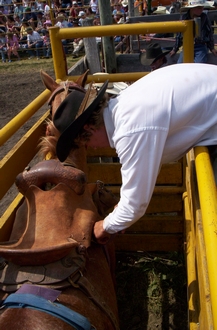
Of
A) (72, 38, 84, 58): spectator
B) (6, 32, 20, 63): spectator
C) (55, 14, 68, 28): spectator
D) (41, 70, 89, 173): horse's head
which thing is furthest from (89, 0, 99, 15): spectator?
(41, 70, 89, 173): horse's head

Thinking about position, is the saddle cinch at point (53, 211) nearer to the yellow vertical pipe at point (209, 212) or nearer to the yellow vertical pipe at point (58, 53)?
the yellow vertical pipe at point (209, 212)

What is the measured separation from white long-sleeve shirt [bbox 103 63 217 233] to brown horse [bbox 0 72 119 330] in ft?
0.83

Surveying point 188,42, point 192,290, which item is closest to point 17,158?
point 192,290

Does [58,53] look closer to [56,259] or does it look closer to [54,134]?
[54,134]

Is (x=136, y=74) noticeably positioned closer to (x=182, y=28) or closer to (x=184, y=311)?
(x=182, y=28)

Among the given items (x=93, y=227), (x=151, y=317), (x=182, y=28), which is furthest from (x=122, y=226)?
(x=182, y=28)

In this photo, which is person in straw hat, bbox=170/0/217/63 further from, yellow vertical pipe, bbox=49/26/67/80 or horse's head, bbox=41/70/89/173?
horse's head, bbox=41/70/89/173

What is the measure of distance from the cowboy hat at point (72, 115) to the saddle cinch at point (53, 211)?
0.43 feet

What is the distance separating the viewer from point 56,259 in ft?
5.47

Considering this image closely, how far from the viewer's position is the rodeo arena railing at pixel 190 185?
3.67 ft

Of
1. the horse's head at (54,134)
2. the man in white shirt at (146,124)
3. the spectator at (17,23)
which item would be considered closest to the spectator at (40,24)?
the spectator at (17,23)

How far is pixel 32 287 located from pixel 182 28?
215 centimetres

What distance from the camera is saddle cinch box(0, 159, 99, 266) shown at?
1753 mm

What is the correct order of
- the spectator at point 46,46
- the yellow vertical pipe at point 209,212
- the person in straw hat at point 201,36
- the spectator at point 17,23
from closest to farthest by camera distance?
the yellow vertical pipe at point 209,212 → the person in straw hat at point 201,36 → the spectator at point 46,46 → the spectator at point 17,23
